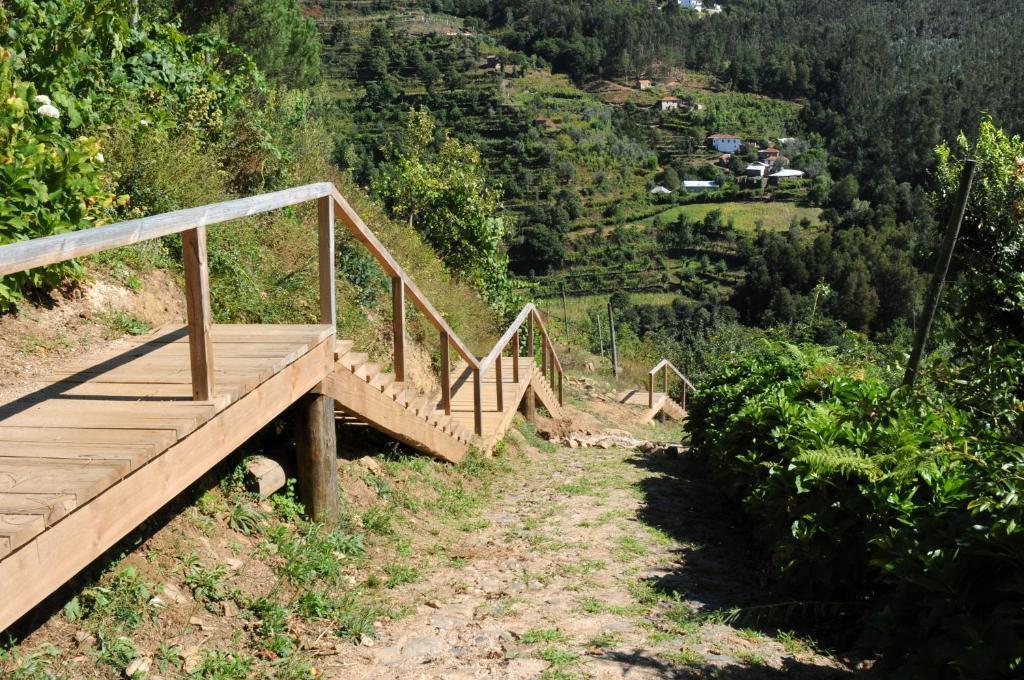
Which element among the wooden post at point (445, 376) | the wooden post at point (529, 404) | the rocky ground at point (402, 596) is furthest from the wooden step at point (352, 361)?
the wooden post at point (529, 404)

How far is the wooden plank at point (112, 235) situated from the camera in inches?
96.6

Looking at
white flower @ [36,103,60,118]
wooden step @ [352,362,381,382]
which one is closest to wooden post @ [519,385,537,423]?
wooden step @ [352,362,381,382]

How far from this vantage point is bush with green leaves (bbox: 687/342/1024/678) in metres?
2.76

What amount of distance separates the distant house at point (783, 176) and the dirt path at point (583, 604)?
80.6 m

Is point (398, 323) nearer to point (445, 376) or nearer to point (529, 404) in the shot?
point (445, 376)

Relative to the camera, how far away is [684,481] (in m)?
8.55

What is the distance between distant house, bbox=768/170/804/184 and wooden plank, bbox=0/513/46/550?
85.5 meters

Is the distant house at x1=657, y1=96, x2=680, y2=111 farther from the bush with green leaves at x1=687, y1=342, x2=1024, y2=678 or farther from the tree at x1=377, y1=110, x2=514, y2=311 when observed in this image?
the bush with green leaves at x1=687, y1=342, x2=1024, y2=678

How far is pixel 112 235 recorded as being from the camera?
2879 mm

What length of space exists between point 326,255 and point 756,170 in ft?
269

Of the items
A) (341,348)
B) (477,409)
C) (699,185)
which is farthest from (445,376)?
(699,185)

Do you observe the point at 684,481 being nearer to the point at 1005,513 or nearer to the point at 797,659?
the point at 797,659

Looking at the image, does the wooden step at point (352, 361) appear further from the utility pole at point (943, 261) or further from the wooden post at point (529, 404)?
the wooden post at point (529, 404)

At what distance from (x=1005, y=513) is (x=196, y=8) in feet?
54.0
